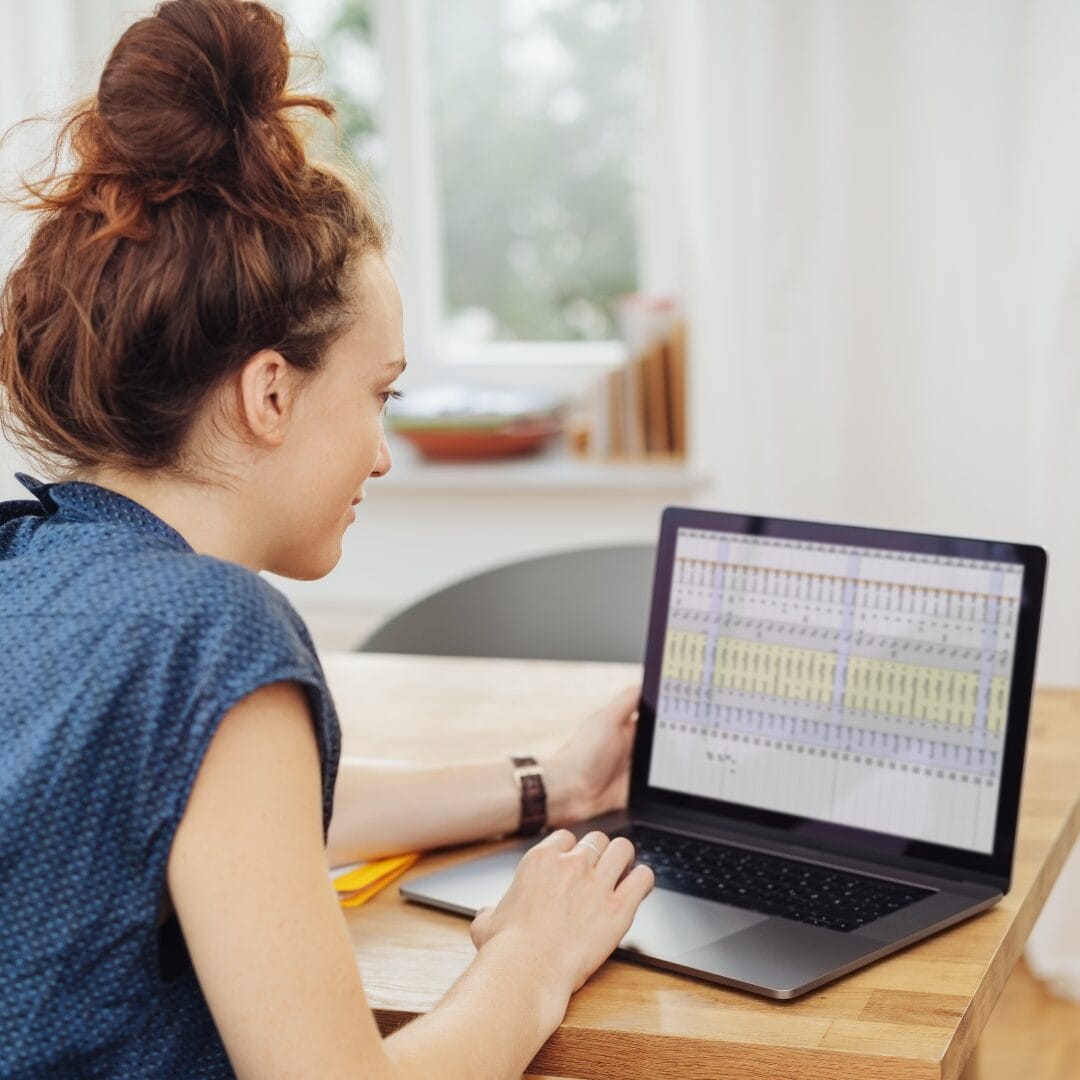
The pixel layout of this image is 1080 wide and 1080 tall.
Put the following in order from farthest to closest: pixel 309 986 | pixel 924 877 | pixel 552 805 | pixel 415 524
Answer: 1. pixel 415 524
2. pixel 552 805
3. pixel 924 877
4. pixel 309 986

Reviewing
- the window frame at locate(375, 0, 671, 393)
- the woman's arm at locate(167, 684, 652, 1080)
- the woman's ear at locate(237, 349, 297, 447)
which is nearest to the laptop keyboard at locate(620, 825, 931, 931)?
the woman's arm at locate(167, 684, 652, 1080)

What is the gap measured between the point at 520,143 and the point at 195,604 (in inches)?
99.7

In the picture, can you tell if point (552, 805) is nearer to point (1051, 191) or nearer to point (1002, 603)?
point (1002, 603)

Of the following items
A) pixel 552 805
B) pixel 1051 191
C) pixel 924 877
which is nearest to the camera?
pixel 924 877

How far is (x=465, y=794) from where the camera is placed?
53.6 inches

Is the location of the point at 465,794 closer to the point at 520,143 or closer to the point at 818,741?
the point at 818,741

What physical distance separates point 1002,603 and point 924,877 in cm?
21

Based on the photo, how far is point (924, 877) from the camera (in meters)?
1.20

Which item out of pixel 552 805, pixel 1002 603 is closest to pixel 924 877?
pixel 1002 603

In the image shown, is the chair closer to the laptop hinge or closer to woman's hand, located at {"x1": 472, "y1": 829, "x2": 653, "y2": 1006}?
the laptop hinge

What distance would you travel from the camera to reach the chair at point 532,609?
2.12 meters

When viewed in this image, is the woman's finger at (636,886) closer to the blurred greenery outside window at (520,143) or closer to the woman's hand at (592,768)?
the woman's hand at (592,768)

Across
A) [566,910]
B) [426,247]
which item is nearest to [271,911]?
[566,910]

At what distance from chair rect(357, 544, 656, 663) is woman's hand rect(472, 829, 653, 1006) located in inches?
37.6
